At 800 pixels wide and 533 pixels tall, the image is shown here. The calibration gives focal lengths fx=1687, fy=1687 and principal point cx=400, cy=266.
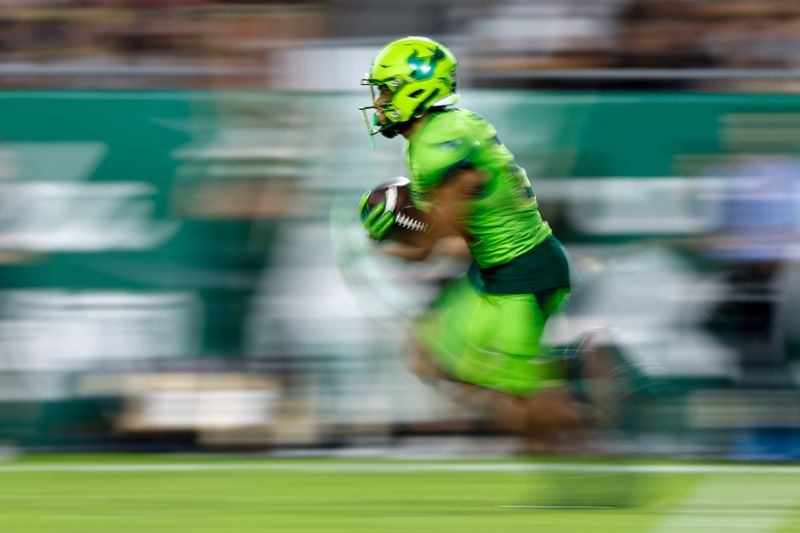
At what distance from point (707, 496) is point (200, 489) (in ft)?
6.74

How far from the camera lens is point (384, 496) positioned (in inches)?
266

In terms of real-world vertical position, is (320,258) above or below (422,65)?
below

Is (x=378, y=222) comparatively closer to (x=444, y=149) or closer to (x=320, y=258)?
(x=444, y=149)

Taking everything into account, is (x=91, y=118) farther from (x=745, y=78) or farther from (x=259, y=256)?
(x=745, y=78)

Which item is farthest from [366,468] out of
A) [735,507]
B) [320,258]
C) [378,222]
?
[735,507]

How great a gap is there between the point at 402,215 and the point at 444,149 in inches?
15.0

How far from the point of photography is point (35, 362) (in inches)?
297

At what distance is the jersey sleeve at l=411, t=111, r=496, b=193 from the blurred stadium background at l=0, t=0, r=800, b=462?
1.50 metres

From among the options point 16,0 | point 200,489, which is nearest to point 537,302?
point 200,489

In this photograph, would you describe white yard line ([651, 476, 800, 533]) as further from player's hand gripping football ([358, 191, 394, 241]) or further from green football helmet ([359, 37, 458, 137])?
green football helmet ([359, 37, 458, 137])

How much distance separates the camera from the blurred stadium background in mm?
7547

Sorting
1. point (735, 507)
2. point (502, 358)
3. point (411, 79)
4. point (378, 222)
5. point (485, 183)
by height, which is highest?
point (411, 79)

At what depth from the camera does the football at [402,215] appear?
20.5 ft

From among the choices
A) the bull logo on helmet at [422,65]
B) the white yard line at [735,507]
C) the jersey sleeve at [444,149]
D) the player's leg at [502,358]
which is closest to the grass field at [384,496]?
the white yard line at [735,507]
